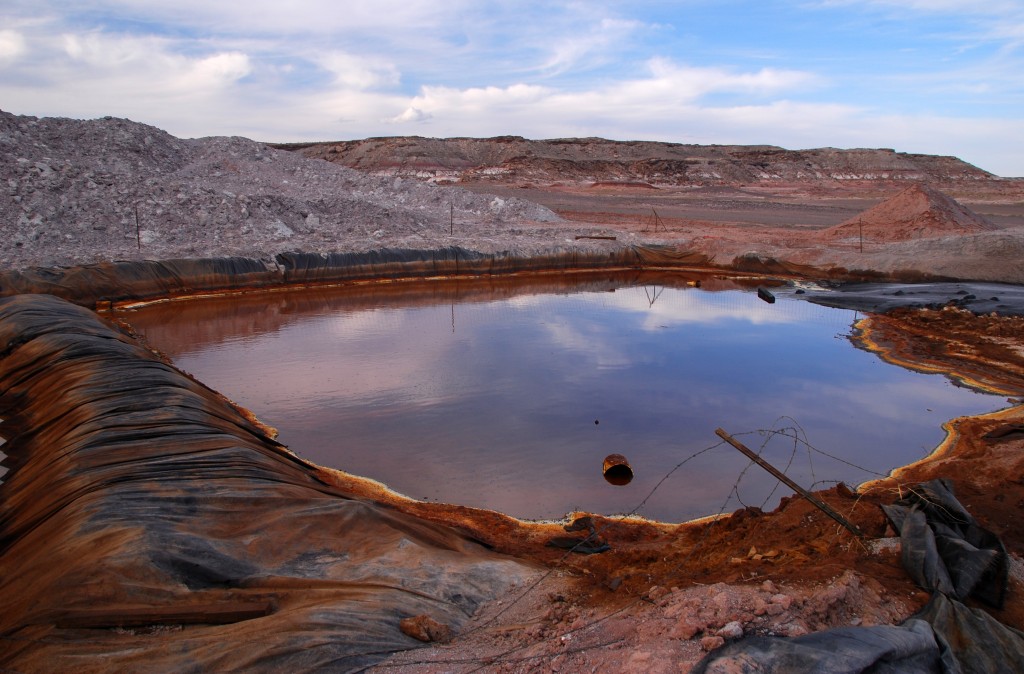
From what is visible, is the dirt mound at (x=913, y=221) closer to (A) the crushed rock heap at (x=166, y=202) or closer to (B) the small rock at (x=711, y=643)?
(A) the crushed rock heap at (x=166, y=202)

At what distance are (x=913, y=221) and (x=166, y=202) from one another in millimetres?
19069

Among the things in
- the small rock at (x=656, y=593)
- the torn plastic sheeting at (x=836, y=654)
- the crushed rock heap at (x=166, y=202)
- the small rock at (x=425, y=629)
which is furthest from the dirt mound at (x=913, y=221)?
the small rock at (x=425, y=629)

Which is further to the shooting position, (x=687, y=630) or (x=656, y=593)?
(x=656, y=593)

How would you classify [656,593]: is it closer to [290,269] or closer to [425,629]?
[425,629]

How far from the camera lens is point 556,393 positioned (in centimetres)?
748

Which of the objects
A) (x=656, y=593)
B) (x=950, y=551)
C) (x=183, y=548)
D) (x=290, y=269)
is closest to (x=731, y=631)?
(x=656, y=593)

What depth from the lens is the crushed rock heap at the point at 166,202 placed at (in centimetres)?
1306

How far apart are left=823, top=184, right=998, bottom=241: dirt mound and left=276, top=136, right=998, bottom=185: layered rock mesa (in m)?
27.6

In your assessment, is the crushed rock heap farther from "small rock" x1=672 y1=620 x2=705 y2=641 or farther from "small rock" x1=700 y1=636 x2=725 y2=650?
"small rock" x1=700 y1=636 x2=725 y2=650

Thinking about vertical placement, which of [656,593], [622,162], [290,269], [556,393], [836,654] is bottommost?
[556,393]

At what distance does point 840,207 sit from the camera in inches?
1388

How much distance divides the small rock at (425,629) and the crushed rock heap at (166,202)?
11.1m

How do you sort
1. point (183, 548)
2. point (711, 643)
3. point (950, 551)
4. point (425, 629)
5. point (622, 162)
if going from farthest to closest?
point (622, 162) → point (950, 551) → point (183, 548) → point (425, 629) → point (711, 643)

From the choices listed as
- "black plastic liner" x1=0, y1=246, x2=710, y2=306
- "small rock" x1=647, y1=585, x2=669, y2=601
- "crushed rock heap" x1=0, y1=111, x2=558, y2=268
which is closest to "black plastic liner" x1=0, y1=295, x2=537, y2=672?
"small rock" x1=647, y1=585, x2=669, y2=601
